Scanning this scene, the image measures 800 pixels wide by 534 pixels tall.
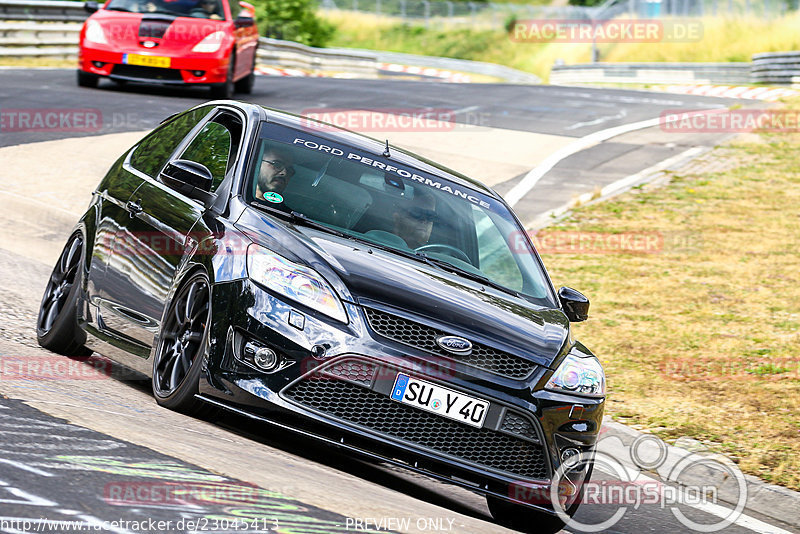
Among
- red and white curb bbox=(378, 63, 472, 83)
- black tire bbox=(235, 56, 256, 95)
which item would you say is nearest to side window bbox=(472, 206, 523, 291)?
black tire bbox=(235, 56, 256, 95)

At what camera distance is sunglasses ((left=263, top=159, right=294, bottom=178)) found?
6.58m

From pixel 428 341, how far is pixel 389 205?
1330mm

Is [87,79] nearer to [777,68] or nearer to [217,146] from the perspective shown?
[217,146]

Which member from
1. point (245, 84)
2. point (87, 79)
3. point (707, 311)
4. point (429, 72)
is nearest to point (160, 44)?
point (87, 79)

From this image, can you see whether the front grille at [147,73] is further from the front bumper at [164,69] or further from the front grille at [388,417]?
the front grille at [388,417]

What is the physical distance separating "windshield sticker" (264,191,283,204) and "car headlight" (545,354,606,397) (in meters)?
1.68

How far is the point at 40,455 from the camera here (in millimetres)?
4570

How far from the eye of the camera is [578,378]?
5.94 metres


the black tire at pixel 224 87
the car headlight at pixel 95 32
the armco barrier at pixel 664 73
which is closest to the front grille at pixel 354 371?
the black tire at pixel 224 87

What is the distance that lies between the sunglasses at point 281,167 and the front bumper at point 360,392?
3.67 feet

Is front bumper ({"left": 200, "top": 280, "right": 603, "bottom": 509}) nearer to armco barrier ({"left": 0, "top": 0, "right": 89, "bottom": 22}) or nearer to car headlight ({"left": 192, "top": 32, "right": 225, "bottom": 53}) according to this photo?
car headlight ({"left": 192, "top": 32, "right": 225, "bottom": 53})

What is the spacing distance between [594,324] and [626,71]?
29.7 m

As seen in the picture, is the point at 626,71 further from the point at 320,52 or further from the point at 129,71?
the point at 129,71

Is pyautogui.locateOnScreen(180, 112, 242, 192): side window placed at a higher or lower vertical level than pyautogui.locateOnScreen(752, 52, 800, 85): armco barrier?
higher
